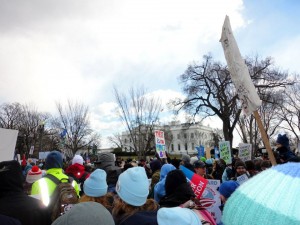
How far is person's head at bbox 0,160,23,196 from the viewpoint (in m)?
3.16

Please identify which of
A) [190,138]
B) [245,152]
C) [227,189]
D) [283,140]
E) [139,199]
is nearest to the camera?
[139,199]

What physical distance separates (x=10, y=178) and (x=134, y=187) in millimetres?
A: 1281

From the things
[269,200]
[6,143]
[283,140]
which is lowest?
[269,200]

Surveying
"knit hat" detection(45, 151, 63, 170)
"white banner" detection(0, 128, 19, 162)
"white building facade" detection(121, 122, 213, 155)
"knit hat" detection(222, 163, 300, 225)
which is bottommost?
"knit hat" detection(222, 163, 300, 225)

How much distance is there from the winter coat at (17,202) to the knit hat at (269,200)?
2564mm

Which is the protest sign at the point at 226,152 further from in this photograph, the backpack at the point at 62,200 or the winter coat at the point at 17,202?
the winter coat at the point at 17,202

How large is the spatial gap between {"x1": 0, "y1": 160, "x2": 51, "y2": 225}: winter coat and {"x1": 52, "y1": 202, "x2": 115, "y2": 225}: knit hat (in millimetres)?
1480

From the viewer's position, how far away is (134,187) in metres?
3.12

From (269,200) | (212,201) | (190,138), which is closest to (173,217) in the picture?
(269,200)

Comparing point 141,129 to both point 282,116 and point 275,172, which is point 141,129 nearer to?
point 282,116

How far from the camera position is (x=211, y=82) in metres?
33.8

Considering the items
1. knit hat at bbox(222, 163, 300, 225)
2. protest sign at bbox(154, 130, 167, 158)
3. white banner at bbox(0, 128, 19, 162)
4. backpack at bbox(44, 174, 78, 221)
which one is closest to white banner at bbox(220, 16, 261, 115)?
backpack at bbox(44, 174, 78, 221)

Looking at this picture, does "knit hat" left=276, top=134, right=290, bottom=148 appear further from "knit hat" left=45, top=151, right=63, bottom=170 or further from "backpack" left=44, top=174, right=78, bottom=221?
"knit hat" left=45, top=151, right=63, bottom=170

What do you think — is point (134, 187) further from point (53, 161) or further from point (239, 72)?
point (239, 72)
